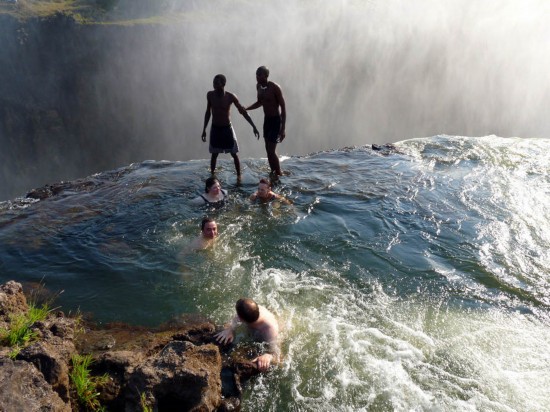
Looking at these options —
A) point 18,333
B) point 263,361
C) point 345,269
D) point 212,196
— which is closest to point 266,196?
point 212,196

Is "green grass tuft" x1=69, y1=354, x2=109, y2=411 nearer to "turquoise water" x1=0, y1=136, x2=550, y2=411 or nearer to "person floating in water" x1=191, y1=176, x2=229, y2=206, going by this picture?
"turquoise water" x1=0, y1=136, x2=550, y2=411

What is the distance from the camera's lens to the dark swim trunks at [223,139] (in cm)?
834

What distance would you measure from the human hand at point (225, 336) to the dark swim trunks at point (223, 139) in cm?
485

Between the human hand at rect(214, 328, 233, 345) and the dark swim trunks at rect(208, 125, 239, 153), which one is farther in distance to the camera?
the dark swim trunks at rect(208, 125, 239, 153)

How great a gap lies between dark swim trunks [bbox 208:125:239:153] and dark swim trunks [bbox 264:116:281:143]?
72cm

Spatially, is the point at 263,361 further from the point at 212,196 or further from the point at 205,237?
the point at 212,196

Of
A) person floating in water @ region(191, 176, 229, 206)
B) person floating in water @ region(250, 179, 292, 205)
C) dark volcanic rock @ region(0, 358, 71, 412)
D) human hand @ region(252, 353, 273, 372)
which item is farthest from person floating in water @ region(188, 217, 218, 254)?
dark volcanic rock @ region(0, 358, 71, 412)

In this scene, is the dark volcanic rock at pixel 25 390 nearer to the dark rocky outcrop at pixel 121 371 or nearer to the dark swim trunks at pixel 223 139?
the dark rocky outcrop at pixel 121 371

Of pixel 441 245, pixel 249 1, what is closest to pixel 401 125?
pixel 249 1

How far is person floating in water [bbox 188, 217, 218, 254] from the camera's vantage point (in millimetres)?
6000

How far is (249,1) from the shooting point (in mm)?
24172

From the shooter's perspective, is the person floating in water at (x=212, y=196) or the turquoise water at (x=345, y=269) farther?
the person floating in water at (x=212, y=196)

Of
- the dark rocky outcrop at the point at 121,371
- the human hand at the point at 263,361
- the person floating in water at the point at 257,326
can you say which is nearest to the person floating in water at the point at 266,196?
the person floating in water at the point at 257,326

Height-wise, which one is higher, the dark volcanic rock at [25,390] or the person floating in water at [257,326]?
the dark volcanic rock at [25,390]
